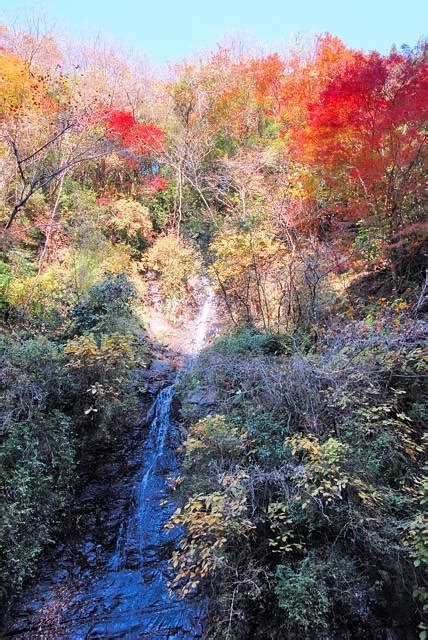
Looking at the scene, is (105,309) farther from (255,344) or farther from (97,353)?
(255,344)

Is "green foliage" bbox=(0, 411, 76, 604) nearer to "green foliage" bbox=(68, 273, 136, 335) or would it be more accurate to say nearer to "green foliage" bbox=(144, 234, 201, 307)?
"green foliage" bbox=(68, 273, 136, 335)

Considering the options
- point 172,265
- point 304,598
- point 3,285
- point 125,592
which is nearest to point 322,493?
point 304,598

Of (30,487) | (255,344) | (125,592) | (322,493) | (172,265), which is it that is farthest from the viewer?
(172,265)

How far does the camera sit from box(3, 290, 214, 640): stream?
506 cm

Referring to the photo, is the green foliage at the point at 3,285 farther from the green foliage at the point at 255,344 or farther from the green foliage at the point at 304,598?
the green foliage at the point at 304,598

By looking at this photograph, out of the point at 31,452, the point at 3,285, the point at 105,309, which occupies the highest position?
the point at 3,285

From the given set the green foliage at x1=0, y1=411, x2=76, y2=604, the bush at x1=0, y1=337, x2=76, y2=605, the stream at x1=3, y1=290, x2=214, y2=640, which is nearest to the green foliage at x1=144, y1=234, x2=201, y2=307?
the bush at x1=0, y1=337, x2=76, y2=605


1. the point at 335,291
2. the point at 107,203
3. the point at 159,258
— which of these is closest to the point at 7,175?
the point at 107,203

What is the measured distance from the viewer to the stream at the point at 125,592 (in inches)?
199

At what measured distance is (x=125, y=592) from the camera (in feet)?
18.4

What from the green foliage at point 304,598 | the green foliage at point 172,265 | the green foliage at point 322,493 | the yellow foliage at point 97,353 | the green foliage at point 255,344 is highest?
the green foliage at point 172,265

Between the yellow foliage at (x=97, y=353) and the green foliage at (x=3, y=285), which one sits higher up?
the green foliage at (x=3, y=285)

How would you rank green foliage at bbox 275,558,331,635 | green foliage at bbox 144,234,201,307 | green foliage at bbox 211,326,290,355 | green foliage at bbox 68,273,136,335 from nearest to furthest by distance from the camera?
green foliage at bbox 275,558,331,635 → green foliage at bbox 211,326,290,355 → green foliage at bbox 68,273,136,335 → green foliage at bbox 144,234,201,307

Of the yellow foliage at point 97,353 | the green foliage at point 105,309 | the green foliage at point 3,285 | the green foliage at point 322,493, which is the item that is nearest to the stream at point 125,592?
the green foliage at point 322,493
